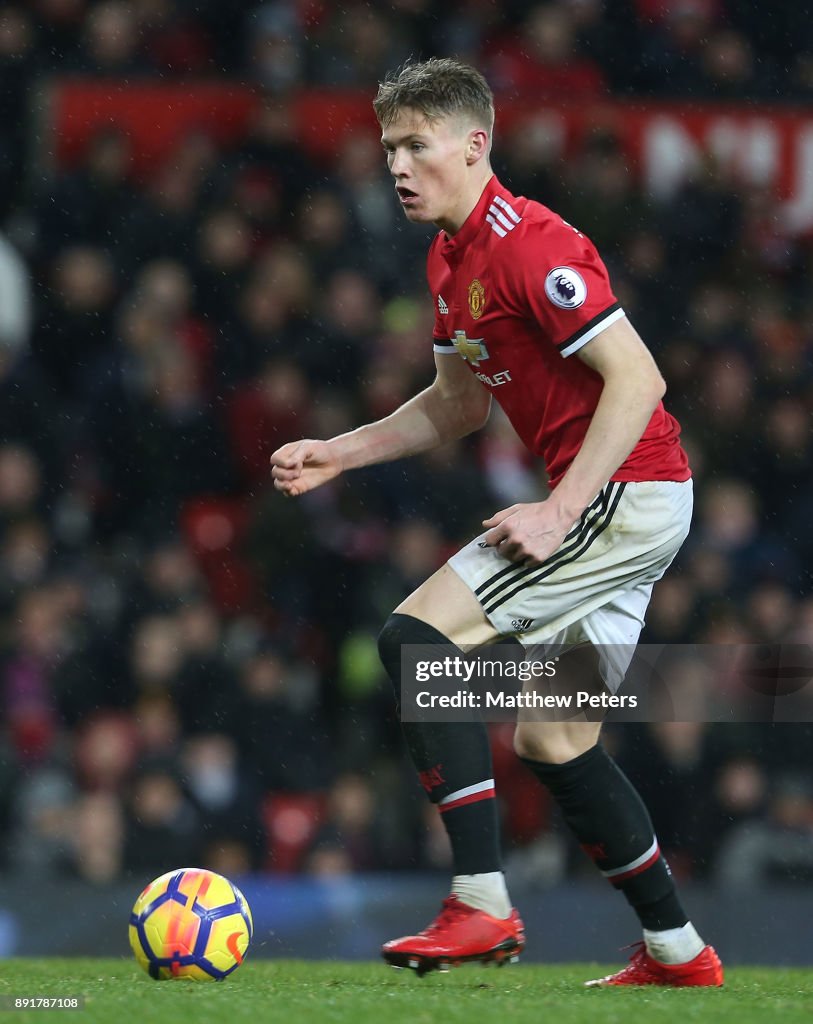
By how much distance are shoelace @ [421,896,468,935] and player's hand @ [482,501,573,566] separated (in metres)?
0.78

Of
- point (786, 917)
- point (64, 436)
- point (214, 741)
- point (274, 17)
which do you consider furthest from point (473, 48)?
point (786, 917)

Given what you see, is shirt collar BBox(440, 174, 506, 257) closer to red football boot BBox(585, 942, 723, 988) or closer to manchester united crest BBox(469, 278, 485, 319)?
manchester united crest BBox(469, 278, 485, 319)

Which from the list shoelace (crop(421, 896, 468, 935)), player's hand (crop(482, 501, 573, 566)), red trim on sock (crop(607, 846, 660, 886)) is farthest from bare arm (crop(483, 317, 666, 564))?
red trim on sock (crop(607, 846, 660, 886))

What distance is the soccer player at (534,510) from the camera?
12.5 ft

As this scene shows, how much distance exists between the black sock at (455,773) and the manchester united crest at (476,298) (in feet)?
2.39

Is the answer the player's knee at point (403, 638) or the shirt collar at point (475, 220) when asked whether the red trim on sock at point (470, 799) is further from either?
the shirt collar at point (475, 220)

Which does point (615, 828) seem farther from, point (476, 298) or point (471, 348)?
point (476, 298)

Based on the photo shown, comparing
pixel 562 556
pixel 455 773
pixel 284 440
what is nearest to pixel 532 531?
pixel 562 556

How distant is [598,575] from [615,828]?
0.64 meters

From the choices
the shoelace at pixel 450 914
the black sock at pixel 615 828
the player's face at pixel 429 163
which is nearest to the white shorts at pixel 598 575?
the black sock at pixel 615 828

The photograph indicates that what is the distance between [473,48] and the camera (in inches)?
400

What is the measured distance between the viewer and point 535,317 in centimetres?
387

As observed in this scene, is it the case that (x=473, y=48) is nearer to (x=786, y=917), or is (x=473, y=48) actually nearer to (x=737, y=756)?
(x=737, y=756)

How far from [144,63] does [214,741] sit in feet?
14.1
